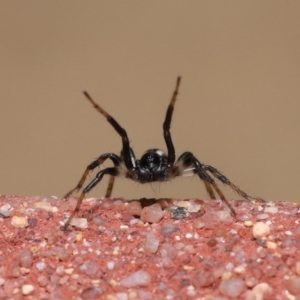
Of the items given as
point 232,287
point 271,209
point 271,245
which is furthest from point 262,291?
point 271,209

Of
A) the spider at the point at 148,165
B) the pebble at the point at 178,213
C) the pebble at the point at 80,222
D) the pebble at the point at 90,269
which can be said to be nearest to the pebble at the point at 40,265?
the pebble at the point at 90,269

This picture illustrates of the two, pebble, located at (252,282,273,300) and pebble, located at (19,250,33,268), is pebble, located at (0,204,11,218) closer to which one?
pebble, located at (19,250,33,268)

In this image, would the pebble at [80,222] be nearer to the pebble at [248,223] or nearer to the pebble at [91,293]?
the pebble at [91,293]

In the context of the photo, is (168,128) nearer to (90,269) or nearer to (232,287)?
(90,269)

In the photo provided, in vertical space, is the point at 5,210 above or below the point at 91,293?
above

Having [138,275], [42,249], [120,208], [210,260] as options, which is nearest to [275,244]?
[210,260]

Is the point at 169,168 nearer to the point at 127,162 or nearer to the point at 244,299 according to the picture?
the point at 127,162

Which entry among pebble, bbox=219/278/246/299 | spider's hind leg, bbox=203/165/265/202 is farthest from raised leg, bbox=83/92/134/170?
pebble, bbox=219/278/246/299

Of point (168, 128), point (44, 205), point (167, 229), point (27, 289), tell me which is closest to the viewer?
point (27, 289)
